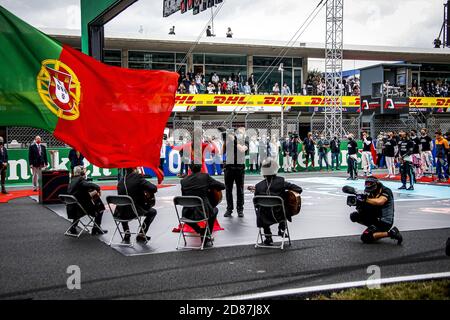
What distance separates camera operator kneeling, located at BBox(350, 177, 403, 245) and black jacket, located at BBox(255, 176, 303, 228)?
1185 millimetres

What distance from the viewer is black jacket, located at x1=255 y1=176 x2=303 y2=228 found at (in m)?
8.48

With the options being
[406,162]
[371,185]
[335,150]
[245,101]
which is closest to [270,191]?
[371,185]

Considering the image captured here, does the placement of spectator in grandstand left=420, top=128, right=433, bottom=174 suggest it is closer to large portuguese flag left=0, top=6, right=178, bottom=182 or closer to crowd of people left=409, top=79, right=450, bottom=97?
→ large portuguese flag left=0, top=6, right=178, bottom=182

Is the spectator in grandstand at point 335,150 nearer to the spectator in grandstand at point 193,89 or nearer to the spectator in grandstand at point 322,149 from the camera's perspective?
the spectator in grandstand at point 322,149

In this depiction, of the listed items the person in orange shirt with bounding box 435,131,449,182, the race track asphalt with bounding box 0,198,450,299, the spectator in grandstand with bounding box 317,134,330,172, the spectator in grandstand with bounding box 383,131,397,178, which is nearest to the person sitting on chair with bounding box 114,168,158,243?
the race track asphalt with bounding box 0,198,450,299

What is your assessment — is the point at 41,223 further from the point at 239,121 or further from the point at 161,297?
the point at 239,121

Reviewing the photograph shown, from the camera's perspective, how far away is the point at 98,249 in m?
8.58

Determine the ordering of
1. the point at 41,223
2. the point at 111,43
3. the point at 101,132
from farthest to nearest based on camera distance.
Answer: the point at 111,43 < the point at 41,223 < the point at 101,132

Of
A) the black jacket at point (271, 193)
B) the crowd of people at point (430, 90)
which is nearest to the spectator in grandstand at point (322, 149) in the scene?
the crowd of people at point (430, 90)

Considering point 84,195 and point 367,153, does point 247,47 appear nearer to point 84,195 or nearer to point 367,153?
point 367,153

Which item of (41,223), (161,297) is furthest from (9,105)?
(41,223)

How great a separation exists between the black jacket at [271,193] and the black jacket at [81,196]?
3.31 meters

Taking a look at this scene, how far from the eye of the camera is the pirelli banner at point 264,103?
33.4m
